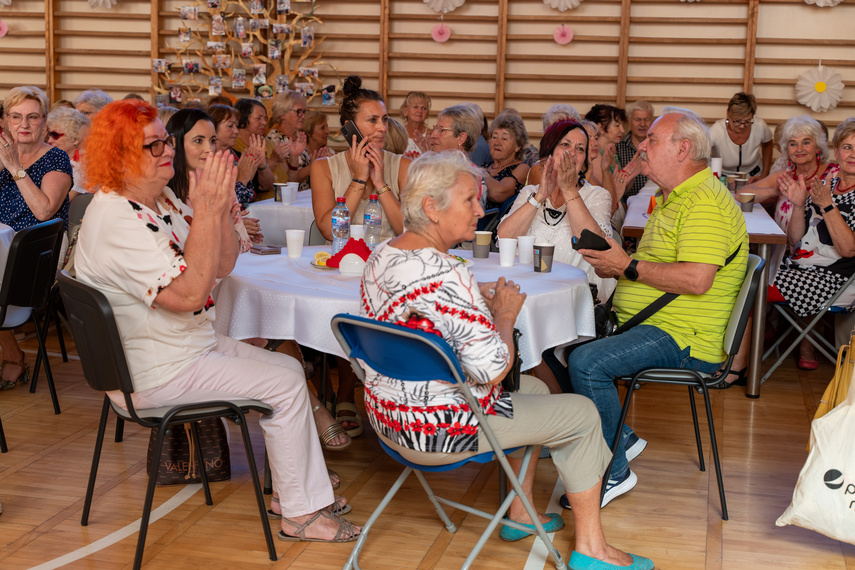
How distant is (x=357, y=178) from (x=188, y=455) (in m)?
1.30

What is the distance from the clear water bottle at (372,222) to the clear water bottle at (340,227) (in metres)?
0.09

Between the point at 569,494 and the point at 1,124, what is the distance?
4743 mm

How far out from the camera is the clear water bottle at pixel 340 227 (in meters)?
3.08

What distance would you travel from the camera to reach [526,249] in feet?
9.98

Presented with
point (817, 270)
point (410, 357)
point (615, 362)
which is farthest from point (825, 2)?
point (410, 357)

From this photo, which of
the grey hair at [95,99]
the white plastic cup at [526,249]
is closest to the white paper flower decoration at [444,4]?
the grey hair at [95,99]

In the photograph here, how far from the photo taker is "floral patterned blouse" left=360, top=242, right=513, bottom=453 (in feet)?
6.66

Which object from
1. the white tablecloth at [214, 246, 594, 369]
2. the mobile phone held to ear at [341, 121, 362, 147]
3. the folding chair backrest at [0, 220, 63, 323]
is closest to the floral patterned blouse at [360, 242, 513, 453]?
the white tablecloth at [214, 246, 594, 369]

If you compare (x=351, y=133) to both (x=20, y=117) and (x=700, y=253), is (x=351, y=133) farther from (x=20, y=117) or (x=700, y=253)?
(x=20, y=117)

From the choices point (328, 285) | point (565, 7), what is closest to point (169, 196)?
point (328, 285)

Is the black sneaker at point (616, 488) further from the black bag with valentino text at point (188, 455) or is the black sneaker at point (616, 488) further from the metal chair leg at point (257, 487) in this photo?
the black bag with valentino text at point (188, 455)

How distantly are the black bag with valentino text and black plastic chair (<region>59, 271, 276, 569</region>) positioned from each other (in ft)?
1.91

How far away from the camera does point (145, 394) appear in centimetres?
231

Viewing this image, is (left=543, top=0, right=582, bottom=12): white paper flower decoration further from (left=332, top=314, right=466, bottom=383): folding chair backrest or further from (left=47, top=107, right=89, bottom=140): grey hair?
(left=332, top=314, right=466, bottom=383): folding chair backrest
